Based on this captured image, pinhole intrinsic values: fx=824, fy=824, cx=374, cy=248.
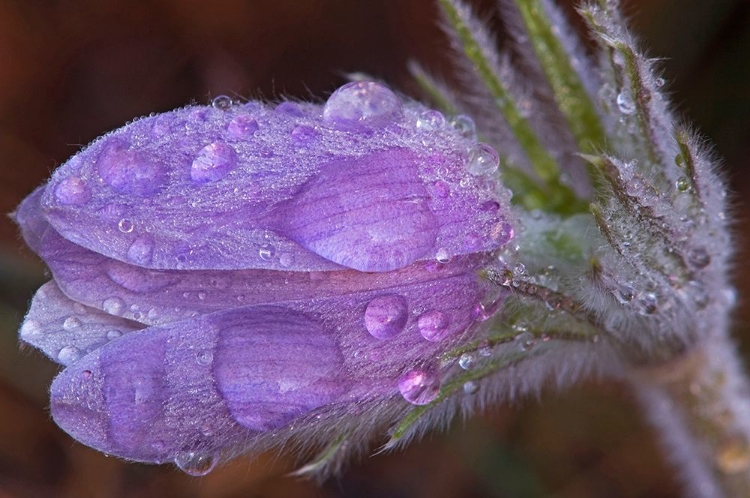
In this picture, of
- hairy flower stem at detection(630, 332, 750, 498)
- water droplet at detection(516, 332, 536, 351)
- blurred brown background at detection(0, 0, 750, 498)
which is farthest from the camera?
blurred brown background at detection(0, 0, 750, 498)

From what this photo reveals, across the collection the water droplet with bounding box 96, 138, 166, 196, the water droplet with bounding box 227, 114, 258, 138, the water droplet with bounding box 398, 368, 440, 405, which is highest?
the water droplet with bounding box 96, 138, 166, 196

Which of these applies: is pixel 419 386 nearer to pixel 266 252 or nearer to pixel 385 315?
pixel 385 315

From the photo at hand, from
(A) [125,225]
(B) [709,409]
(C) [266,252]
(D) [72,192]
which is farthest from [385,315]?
(B) [709,409]

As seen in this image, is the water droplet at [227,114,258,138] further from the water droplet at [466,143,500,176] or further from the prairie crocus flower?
the water droplet at [466,143,500,176]

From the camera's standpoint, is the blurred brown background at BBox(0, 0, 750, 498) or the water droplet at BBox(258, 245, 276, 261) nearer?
the water droplet at BBox(258, 245, 276, 261)

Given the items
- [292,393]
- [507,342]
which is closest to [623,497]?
[507,342]

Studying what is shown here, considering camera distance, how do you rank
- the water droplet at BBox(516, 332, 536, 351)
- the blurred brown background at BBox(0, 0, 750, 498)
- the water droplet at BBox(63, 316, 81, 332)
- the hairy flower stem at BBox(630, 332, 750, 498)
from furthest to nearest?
the blurred brown background at BBox(0, 0, 750, 498) < the hairy flower stem at BBox(630, 332, 750, 498) < the water droplet at BBox(516, 332, 536, 351) < the water droplet at BBox(63, 316, 81, 332)

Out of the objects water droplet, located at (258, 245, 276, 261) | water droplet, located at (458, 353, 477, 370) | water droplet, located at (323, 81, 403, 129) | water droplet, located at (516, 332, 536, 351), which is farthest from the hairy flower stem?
water droplet, located at (258, 245, 276, 261)

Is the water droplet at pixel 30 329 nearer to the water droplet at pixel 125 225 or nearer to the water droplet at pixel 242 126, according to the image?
the water droplet at pixel 125 225
